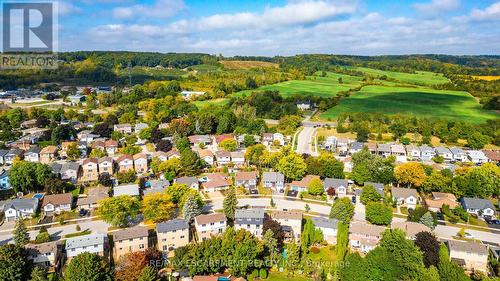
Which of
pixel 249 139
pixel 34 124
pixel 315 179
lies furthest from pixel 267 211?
pixel 34 124

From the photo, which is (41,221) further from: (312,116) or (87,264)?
(312,116)

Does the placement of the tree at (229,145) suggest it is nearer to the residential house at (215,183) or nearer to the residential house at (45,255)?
the residential house at (215,183)

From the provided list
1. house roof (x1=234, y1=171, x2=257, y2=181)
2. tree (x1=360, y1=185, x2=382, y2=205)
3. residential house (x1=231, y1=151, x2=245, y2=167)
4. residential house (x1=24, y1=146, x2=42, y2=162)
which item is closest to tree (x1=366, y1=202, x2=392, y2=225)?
tree (x1=360, y1=185, x2=382, y2=205)

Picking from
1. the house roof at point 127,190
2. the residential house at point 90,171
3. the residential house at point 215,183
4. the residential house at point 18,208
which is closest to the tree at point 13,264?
the residential house at point 18,208

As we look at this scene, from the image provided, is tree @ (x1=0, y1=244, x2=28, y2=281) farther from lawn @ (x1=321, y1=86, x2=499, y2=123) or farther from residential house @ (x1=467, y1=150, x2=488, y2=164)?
lawn @ (x1=321, y1=86, x2=499, y2=123)

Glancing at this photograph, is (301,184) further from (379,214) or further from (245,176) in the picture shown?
(379,214)

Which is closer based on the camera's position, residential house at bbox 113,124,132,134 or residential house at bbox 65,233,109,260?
residential house at bbox 65,233,109,260
